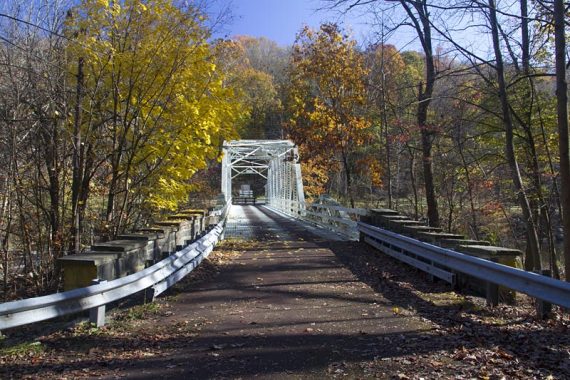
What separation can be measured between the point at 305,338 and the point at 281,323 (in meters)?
0.63

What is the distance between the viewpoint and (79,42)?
893 centimetres

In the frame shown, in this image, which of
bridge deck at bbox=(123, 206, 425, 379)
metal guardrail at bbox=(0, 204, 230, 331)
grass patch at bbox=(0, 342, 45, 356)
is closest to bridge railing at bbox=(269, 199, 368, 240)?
bridge deck at bbox=(123, 206, 425, 379)

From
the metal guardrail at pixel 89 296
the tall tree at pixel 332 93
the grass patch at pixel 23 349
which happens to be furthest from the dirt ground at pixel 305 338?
the tall tree at pixel 332 93

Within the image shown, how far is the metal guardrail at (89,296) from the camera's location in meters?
3.96

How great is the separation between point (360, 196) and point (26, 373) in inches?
1835

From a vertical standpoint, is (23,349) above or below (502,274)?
below

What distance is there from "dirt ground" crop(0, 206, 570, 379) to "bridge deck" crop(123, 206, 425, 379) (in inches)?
0.5

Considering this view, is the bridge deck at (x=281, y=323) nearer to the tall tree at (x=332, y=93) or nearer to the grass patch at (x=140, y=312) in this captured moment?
the grass patch at (x=140, y=312)

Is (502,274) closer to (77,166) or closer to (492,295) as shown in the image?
(492,295)

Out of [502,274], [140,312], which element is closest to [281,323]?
[140,312]

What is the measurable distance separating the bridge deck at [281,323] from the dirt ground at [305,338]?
1 centimetres

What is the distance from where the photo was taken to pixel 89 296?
487 centimetres

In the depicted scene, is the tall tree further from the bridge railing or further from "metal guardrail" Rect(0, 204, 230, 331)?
"metal guardrail" Rect(0, 204, 230, 331)

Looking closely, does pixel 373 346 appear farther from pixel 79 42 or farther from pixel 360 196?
pixel 360 196
